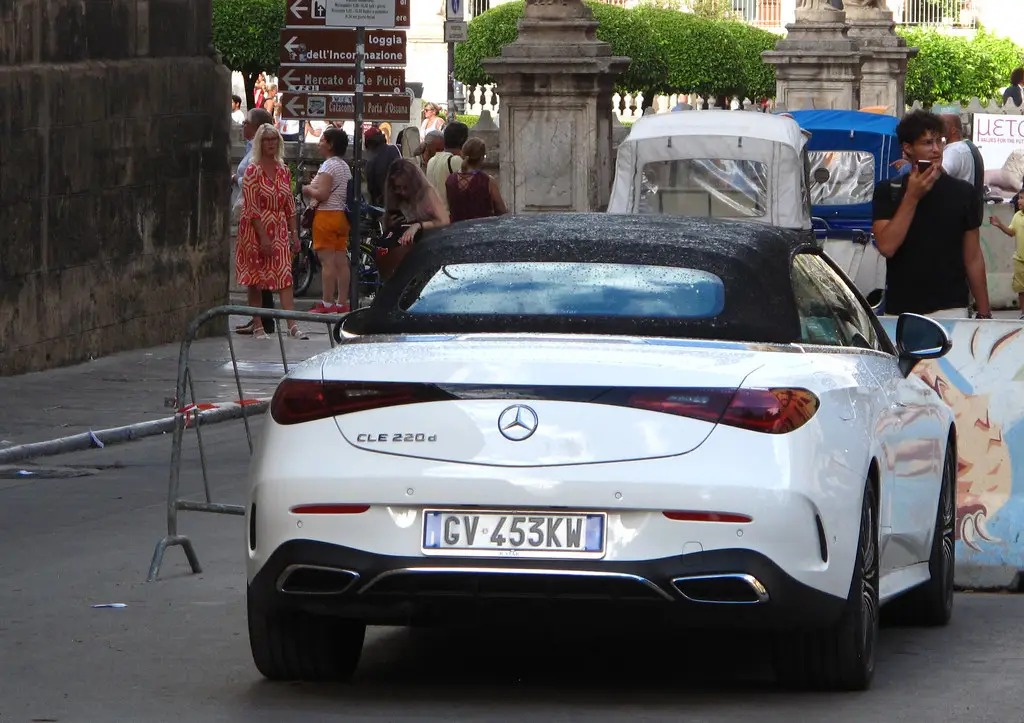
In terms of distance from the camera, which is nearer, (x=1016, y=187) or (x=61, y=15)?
(x=61, y=15)

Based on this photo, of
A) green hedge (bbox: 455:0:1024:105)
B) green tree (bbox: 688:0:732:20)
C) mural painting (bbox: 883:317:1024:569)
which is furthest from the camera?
green tree (bbox: 688:0:732:20)

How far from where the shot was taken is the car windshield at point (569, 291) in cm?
675

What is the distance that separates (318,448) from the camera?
6.30m

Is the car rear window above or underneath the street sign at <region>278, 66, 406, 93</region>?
underneath

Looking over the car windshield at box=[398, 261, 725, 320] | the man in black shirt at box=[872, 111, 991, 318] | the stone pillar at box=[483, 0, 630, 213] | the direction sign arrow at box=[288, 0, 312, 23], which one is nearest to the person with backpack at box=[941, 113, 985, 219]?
the stone pillar at box=[483, 0, 630, 213]

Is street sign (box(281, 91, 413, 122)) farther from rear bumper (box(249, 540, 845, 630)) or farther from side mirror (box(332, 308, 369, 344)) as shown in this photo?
rear bumper (box(249, 540, 845, 630))

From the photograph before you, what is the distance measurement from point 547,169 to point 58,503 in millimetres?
14358

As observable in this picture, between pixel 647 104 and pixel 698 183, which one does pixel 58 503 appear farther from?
pixel 647 104

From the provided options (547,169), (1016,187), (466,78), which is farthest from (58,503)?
(466,78)

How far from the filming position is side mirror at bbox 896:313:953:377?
25.5 ft

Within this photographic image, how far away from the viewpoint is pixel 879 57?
40688mm

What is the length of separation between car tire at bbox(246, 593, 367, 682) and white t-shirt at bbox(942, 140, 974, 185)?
14488mm

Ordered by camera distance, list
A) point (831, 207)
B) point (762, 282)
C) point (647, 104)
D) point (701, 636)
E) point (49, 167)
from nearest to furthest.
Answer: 1. point (762, 282)
2. point (701, 636)
3. point (49, 167)
4. point (831, 207)
5. point (647, 104)

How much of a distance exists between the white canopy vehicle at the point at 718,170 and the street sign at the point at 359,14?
409 cm
